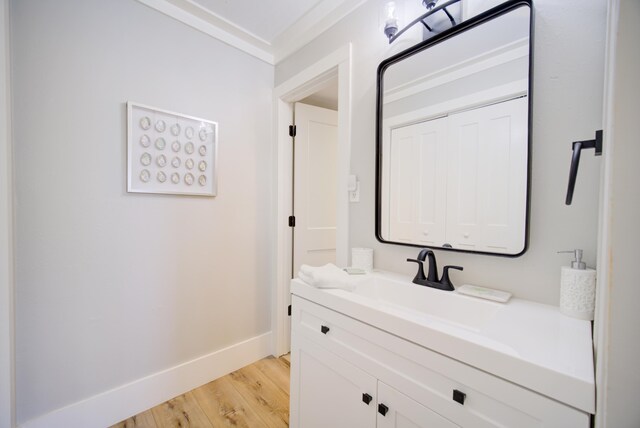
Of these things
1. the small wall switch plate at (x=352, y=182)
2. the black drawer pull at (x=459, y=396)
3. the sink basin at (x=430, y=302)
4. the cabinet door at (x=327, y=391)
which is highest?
the small wall switch plate at (x=352, y=182)

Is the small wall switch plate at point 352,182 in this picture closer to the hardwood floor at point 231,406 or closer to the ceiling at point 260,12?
the ceiling at point 260,12

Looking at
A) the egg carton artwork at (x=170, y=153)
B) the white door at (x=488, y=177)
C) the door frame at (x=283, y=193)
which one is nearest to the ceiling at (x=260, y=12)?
the door frame at (x=283, y=193)

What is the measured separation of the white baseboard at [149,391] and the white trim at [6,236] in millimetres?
208

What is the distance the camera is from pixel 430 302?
1077 millimetres

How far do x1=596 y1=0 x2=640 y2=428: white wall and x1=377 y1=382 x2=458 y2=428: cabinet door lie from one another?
43 centimetres

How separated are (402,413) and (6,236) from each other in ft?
5.60

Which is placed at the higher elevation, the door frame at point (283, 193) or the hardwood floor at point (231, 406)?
the door frame at point (283, 193)

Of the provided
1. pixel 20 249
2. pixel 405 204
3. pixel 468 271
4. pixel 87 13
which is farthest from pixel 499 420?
pixel 87 13

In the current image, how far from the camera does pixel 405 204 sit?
1307mm

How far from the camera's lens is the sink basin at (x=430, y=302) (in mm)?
929

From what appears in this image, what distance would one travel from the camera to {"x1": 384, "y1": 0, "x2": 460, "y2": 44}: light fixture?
43.6 inches

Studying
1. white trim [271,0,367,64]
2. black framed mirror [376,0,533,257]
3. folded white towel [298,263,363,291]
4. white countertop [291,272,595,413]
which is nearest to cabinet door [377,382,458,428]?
white countertop [291,272,595,413]

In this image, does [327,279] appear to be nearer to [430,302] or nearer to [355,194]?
[430,302]

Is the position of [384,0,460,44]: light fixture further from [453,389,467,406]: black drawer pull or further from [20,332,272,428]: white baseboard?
[20,332,272,428]: white baseboard
